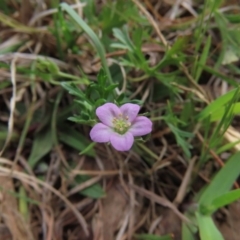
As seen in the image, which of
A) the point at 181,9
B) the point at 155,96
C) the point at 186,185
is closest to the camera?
the point at 186,185

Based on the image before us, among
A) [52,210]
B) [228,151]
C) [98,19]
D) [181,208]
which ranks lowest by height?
[52,210]


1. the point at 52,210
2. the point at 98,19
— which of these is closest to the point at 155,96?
the point at 98,19

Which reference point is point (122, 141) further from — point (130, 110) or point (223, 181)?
point (223, 181)

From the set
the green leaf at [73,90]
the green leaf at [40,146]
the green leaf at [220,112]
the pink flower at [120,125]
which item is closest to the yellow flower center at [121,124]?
the pink flower at [120,125]

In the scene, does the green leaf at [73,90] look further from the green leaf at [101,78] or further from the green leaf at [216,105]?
the green leaf at [216,105]

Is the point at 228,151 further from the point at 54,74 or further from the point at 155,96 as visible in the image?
the point at 54,74

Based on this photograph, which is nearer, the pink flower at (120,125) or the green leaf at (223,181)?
the pink flower at (120,125)

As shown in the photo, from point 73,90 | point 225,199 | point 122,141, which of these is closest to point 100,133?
point 122,141
